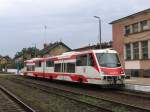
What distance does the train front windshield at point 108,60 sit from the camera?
29503 mm

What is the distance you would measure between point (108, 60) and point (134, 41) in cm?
2139

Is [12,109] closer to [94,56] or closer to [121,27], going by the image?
[94,56]

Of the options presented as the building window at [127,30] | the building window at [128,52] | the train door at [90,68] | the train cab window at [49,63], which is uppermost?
the building window at [127,30]

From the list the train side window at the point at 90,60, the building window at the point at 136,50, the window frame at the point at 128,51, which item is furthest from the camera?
the window frame at the point at 128,51

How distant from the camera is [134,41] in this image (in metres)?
50.8

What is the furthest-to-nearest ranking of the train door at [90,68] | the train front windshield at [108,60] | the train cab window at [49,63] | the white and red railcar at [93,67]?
the train cab window at [49,63]
the train front windshield at [108,60]
the train door at [90,68]
the white and red railcar at [93,67]

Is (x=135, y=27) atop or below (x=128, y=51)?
atop

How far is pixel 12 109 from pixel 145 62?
3200 cm

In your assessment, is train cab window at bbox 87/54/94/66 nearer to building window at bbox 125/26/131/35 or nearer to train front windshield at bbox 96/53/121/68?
train front windshield at bbox 96/53/121/68

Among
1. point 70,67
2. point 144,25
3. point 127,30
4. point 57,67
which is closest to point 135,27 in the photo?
point 127,30

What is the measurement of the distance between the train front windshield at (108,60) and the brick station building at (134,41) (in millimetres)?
17750

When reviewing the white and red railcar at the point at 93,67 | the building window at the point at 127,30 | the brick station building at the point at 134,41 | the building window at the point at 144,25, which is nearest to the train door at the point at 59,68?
the white and red railcar at the point at 93,67

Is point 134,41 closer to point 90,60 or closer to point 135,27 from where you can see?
point 135,27

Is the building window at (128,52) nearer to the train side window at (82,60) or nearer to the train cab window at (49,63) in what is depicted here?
the train cab window at (49,63)
